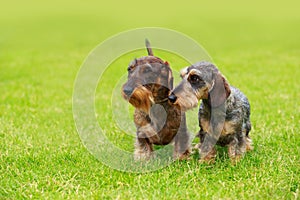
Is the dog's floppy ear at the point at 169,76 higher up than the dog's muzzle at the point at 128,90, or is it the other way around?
the dog's floppy ear at the point at 169,76

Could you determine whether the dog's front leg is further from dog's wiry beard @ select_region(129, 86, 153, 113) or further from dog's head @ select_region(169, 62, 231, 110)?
dog's head @ select_region(169, 62, 231, 110)

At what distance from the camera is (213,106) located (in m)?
6.24

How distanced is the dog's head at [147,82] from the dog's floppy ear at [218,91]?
61 cm

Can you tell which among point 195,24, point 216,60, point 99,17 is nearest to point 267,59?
point 216,60

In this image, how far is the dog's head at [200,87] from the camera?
586 cm

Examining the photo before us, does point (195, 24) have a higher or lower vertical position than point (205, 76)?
lower

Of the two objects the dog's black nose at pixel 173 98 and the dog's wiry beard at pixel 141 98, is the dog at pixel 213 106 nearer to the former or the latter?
the dog's black nose at pixel 173 98

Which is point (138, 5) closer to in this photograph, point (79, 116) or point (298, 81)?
point (298, 81)

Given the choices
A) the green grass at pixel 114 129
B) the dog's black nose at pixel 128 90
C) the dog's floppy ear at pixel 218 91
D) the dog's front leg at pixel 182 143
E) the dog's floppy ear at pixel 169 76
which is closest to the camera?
the green grass at pixel 114 129

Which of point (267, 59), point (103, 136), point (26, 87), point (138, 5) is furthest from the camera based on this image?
point (138, 5)

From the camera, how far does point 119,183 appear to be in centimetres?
587

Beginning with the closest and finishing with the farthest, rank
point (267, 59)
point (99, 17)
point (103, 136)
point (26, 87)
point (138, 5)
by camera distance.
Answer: point (103, 136) < point (26, 87) < point (267, 59) < point (99, 17) < point (138, 5)

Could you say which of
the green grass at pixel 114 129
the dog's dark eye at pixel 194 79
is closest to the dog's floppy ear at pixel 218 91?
the dog's dark eye at pixel 194 79

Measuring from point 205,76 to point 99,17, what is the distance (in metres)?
29.1
